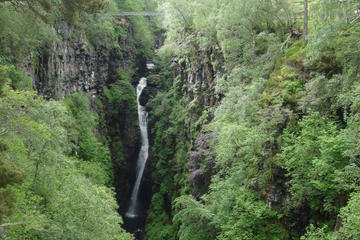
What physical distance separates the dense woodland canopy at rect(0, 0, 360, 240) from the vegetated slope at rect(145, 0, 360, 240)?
0.22 feet

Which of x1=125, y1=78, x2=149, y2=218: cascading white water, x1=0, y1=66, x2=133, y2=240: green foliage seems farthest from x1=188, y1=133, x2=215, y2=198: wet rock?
x1=125, y1=78, x2=149, y2=218: cascading white water

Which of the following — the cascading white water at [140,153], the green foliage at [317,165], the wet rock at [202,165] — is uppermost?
the green foliage at [317,165]

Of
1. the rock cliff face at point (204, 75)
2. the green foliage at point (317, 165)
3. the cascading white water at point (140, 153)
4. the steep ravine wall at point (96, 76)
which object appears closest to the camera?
the green foliage at point (317, 165)

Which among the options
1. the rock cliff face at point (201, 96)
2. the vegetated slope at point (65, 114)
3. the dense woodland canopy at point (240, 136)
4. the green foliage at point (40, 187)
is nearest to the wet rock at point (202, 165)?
the rock cliff face at point (201, 96)

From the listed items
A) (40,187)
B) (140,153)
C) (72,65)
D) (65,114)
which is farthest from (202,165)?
(140,153)

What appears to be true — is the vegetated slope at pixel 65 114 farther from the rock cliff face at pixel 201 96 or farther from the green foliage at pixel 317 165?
the green foliage at pixel 317 165

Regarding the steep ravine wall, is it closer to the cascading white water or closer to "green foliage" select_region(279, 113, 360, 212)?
the cascading white water

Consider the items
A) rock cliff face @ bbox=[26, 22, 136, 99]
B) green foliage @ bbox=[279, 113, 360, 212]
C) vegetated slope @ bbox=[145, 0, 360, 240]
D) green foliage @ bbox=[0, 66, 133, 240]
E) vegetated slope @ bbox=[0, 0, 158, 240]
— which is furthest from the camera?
rock cliff face @ bbox=[26, 22, 136, 99]

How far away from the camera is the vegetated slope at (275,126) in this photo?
13.6 m

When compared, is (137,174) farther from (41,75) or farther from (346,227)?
(346,227)

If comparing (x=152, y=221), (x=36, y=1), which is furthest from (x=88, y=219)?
(x=152, y=221)

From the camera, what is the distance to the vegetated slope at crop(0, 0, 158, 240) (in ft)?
49.5

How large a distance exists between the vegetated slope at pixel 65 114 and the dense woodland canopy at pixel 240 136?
0.11 meters

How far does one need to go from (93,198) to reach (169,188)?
2222 centimetres
